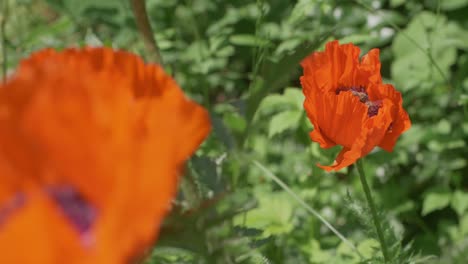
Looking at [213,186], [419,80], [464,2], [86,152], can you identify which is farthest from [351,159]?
[464,2]

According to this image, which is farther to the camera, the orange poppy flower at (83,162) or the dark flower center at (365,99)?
the dark flower center at (365,99)

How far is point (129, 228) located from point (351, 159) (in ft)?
2.21

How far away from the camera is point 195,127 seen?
0.51 metres

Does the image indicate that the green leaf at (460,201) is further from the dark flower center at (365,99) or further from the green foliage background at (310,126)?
the dark flower center at (365,99)

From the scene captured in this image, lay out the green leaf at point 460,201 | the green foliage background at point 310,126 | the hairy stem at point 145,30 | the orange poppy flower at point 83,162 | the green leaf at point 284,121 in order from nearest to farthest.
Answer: the orange poppy flower at point 83,162 → the hairy stem at point 145,30 → the green foliage background at point 310,126 → the green leaf at point 284,121 → the green leaf at point 460,201

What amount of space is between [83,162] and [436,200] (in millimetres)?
1567

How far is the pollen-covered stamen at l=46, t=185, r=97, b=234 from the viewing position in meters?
0.49

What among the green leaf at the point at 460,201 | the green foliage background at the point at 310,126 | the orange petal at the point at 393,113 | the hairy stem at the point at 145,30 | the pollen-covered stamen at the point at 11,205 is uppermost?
the pollen-covered stamen at the point at 11,205

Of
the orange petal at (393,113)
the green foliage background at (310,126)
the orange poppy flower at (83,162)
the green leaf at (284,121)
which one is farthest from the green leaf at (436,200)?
the orange poppy flower at (83,162)

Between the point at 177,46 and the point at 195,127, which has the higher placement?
the point at 195,127

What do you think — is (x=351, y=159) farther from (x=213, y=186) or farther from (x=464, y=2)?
(x=464, y=2)

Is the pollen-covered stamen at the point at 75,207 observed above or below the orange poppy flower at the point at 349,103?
above

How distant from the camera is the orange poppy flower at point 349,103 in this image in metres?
1.06

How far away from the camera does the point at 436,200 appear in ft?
6.27
